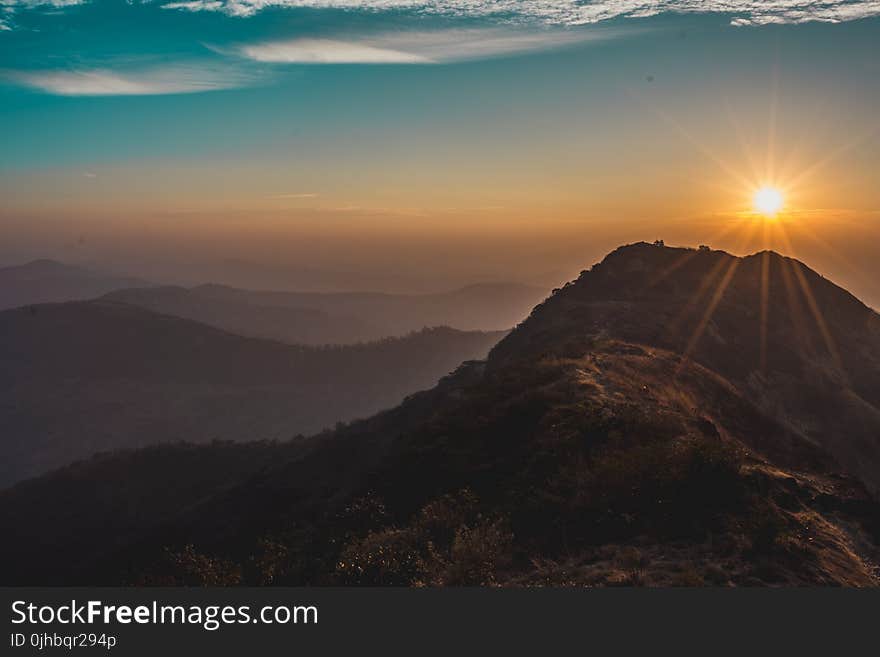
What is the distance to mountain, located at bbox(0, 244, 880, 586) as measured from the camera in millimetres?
11391

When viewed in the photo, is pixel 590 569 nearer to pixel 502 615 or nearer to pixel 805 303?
pixel 502 615

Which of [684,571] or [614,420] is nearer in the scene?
[684,571]

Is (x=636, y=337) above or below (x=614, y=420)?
below

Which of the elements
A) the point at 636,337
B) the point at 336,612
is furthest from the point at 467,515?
the point at 636,337

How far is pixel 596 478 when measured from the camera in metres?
13.9

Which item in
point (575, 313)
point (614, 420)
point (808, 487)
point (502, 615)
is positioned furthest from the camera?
point (575, 313)

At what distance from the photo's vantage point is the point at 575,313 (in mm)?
48250

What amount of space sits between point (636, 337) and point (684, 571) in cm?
3248

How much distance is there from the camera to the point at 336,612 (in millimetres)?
7926

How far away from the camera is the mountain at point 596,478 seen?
448 inches

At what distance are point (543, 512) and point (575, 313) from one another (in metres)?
36.5

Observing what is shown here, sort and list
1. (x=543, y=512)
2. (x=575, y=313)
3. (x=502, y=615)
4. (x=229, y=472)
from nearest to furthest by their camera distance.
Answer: (x=502, y=615), (x=543, y=512), (x=575, y=313), (x=229, y=472)

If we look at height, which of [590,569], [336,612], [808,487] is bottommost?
[808,487]

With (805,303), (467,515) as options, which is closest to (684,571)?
(467,515)
